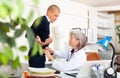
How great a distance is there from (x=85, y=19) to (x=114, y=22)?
191 centimetres

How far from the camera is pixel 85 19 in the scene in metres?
7.13

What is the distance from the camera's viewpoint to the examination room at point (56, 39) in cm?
37

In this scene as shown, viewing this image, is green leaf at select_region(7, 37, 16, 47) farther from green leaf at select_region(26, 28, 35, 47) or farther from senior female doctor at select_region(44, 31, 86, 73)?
senior female doctor at select_region(44, 31, 86, 73)

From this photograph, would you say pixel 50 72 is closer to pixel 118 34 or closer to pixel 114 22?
pixel 118 34

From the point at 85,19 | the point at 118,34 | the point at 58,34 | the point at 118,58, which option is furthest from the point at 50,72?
the point at 118,34

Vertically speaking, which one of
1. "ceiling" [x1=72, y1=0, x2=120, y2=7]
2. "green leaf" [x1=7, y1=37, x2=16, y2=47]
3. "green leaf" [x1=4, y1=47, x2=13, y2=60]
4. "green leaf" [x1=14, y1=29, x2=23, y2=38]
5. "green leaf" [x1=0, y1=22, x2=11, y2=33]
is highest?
"ceiling" [x1=72, y1=0, x2=120, y2=7]

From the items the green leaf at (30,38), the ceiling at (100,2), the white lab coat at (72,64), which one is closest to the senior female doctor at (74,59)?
the white lab coat at (72,64)

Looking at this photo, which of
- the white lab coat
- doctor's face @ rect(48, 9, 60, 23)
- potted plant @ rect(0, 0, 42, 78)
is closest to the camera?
potted plant @ rect(0, 0, 42, 78)

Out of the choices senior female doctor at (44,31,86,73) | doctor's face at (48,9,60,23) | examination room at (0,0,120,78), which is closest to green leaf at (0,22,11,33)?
examination room at (0,0,120,78)

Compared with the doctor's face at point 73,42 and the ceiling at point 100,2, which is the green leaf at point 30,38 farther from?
the ceiling at point 100,2

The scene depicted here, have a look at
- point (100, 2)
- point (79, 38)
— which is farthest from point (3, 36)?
point (100, 2)

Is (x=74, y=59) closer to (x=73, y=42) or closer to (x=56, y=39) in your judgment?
(x=73, y=42)

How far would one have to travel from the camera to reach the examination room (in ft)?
1.21

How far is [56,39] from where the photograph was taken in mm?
5438
